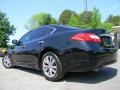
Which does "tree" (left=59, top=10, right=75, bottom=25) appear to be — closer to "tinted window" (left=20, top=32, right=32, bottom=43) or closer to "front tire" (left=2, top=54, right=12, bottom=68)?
"front tire" (left=2, top=54, right=12, bottom=68)

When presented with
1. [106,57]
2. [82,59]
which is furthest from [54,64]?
[106,57]

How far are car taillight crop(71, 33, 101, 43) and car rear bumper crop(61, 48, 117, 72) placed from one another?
0.97 ft

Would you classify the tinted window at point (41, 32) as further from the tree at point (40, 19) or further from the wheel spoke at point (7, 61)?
the tree at point (40, 19)

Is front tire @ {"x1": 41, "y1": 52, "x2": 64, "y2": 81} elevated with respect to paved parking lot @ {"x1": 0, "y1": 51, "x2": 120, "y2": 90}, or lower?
elevated

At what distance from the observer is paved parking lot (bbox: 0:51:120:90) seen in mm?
5859

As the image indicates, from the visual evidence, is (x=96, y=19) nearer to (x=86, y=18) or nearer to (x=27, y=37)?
(x=86, y=18)

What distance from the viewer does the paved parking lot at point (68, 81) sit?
19.2 feet

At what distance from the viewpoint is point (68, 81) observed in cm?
642

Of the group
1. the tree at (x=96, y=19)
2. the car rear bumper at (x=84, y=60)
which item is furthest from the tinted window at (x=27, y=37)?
the tree at (x=96, y=19)

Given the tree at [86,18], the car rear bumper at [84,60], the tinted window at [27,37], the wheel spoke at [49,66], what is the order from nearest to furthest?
the car rear bumper at [84,60] < the wheel spoke at [49,66] < the tinted window at [27,37] < the tree at [86,18]

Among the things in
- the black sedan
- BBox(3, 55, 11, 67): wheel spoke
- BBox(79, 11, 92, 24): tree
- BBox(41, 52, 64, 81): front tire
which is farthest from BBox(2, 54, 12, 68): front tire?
BBox(79, 11, 92, 24): tree

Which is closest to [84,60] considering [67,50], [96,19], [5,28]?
[67,50]

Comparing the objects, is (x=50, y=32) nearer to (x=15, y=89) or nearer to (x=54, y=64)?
(x=54, y=64)

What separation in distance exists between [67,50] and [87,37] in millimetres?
553
